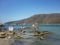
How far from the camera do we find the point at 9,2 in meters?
2.00

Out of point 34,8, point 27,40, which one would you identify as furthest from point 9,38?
point 34,8

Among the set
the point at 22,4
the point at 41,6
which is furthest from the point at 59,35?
the point at 22,4

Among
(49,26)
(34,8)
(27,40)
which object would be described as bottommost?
(27,40)

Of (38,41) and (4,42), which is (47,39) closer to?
(38,41)

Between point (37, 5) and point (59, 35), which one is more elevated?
point (37, 5)

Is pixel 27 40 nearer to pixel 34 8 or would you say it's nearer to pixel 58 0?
pixel 34 8

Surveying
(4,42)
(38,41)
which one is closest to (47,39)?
(38,41)

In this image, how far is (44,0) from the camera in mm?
1961

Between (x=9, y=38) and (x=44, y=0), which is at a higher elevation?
(x=44, y=0)

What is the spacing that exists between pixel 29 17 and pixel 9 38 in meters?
0.43

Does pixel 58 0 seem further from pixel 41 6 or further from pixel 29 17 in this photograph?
pixel 29 17

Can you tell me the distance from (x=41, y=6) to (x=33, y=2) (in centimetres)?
13

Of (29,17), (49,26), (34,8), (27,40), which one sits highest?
(34,8)

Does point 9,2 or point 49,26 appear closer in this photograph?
point 49,26
